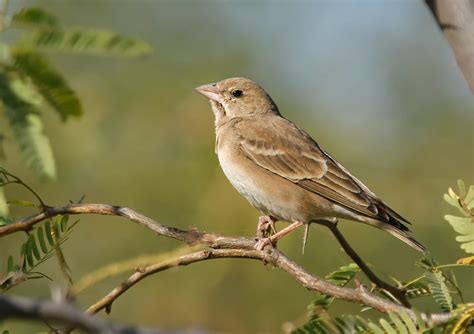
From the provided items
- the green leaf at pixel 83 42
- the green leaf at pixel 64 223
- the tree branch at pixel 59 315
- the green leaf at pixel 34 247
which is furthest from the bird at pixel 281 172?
the tree branch at pixel 59 315

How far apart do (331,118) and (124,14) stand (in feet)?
9.30

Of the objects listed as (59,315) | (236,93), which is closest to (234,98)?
(236,93)

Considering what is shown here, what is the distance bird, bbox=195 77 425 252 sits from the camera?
230 inches

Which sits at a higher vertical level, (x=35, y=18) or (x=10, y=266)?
(x=35, y=18)

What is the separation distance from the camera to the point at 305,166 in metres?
6.44

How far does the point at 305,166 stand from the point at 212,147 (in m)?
2.06

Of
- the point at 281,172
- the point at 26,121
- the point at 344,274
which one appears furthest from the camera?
the point at 281,172

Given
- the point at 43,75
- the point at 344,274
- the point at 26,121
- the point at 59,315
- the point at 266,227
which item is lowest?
the point at 266,227

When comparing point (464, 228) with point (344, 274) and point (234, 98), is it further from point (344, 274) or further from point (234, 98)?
point (234, 98)

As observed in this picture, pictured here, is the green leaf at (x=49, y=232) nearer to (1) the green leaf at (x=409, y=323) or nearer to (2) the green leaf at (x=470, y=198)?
(1) the green leaf at (x=409, y=323)

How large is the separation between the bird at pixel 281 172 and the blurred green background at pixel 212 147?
271mm

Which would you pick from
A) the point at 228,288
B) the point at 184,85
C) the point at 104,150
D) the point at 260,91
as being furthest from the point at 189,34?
the point at 228,288

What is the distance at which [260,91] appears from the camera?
7371mm

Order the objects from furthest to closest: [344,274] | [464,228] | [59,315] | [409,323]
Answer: [344,274], [464,228], [409,323], [59,315]
